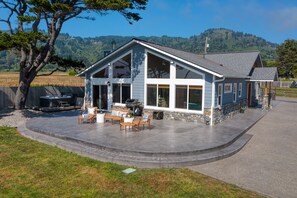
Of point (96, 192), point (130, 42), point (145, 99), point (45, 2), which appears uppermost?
point (45, 2)

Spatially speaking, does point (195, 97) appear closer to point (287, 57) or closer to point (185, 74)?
point (185, 74)

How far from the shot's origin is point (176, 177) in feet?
21.2

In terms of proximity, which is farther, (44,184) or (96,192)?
(44,184)

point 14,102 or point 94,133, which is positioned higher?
point 14,102

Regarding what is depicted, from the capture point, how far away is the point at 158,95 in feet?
49.0

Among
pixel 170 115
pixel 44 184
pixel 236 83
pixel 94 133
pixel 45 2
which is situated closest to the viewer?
pixel 44 184

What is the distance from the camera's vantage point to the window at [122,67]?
52.7ft


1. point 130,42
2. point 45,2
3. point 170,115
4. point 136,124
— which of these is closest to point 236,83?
point 170,115

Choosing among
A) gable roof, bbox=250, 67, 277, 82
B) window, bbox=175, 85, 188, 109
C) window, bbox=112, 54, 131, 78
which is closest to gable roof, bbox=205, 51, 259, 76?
gable roof, bbox=250, 67, 277, 82

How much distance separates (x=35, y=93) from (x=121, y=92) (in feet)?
26.9

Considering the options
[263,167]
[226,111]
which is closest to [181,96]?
A: [226,111]

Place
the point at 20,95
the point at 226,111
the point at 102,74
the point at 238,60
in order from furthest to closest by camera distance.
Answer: the point at 238,60
the point at 102,74
the point at 20,95
the point at 226,111

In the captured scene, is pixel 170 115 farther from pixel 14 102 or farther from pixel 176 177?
pixel 14 102

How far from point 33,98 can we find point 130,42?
33.2 ft
